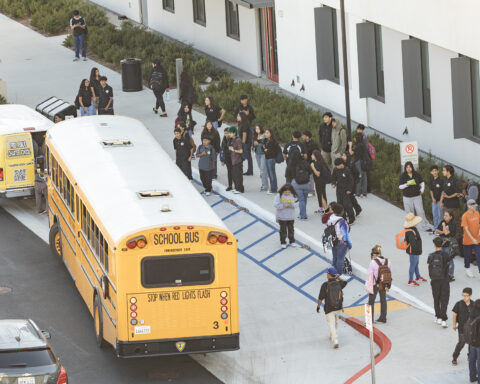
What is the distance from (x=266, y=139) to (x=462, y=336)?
969 cm

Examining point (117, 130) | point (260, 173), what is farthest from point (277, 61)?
point (117, 130)

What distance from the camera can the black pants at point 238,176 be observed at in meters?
27.1

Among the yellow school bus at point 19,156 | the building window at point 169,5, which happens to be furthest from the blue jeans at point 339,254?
the building window at point 169,5

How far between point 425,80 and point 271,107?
5266mm

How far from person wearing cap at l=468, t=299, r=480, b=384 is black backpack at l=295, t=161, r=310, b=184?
8.07 m

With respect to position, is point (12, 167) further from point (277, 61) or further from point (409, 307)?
point (277, 61)

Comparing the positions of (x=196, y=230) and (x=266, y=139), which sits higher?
(x=196, y=230)

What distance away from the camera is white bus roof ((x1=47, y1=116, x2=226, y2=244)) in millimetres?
18297

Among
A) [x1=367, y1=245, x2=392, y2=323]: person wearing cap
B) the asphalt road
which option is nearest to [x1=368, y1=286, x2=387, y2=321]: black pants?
[x1=367, y1=245, x2=392, y2=323]: person wearing cap

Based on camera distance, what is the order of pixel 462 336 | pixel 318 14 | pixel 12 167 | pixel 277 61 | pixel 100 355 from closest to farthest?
1. pixel 462 336
2. pixel 100 355
3. pixel 12 167
4. pixel 318 14
5. pixel 277 61

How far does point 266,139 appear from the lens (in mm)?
26594

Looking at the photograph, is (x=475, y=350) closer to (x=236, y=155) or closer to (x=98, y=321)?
(x=98, y=321)

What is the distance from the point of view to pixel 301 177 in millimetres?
25109

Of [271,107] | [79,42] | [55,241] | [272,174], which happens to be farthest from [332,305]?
[79,42]
